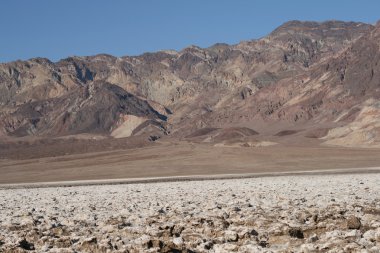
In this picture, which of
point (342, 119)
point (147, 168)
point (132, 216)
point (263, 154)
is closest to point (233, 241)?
point (132, 216)

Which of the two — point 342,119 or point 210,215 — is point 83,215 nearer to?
point 210,215

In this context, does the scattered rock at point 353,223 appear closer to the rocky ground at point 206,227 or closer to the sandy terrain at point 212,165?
the rocky ground at point 206,227

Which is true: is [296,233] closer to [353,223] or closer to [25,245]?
[353,223]

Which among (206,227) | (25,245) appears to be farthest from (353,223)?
(25,245)

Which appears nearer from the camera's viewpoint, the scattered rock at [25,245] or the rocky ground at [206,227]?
the rocky ground at [206,227]

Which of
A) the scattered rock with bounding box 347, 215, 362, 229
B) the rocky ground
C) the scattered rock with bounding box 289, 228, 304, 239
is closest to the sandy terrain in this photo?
the rocky ground

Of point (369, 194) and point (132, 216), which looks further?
point (369, 194)

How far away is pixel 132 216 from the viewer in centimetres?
1485

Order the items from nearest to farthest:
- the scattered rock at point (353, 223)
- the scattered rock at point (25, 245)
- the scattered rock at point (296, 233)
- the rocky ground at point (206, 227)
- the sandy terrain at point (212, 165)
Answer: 1. the rocky ground at point (206, 227)
2. the scattered rock at point (25, 245)
3. the scattered rock at point (296, 233)
4. the scattered rock at point (353, 223)
5. the sandy terrain at point (212, 165)

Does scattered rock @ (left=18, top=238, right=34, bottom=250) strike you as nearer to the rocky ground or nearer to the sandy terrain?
the rocky ground

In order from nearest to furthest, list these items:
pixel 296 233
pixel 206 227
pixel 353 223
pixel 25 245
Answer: pixel 25 245 → pixel 296 233 → pixel 353 223 → pixel 206 227

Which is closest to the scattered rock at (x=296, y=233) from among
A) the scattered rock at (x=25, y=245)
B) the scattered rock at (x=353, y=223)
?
the scattered rock at (x=353, y=223)

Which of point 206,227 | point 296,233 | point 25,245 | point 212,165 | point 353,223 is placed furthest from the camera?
point 212,165

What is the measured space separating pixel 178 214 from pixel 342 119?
17223 cm
